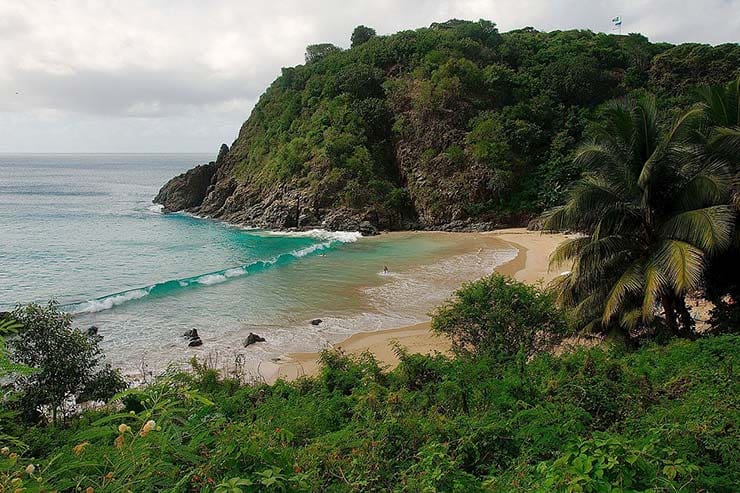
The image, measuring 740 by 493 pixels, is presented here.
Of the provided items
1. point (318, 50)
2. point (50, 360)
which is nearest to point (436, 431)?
point (50, 360)

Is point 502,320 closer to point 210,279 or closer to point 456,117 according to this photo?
point 210,279

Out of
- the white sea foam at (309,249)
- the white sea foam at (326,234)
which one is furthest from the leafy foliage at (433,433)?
the white sea foam at (326,234)

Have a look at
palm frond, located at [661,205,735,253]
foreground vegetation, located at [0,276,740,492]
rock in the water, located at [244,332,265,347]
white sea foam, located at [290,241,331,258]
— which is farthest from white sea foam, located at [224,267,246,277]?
palm frond, located at [661,205,735,253]

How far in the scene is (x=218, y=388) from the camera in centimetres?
1021

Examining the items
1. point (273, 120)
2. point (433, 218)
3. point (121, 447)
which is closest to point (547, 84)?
point (433, 218)

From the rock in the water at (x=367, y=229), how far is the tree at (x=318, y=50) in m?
33.1

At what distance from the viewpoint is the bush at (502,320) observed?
1129 cm

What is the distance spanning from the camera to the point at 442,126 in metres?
48.6

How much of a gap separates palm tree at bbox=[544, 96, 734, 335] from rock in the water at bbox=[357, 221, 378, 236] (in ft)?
103

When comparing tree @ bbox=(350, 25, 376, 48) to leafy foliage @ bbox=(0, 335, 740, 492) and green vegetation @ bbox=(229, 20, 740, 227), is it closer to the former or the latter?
green vegetation @ bbox=(229, 20, 740, 227)

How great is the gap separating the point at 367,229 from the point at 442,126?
14215 mm

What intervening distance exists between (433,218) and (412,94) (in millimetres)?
15180

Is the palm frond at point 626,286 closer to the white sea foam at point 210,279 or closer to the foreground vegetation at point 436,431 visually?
the foreground vegetation at point 436,431

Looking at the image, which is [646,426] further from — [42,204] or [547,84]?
[42,204]
